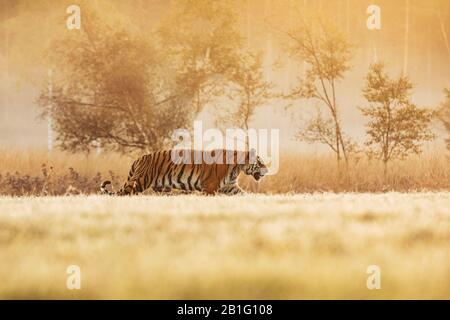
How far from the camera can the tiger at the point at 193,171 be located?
13.3 metres

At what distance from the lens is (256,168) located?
44.1ft

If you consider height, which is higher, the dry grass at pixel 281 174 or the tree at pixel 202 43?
the tree at pixel 202 43

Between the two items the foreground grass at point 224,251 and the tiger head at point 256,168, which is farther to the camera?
the tiger head at point 256,168

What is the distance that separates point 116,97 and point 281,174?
4.66 metres

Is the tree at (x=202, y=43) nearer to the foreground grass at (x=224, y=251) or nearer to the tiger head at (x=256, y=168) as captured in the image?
the tiger head at (x=256, y=168)

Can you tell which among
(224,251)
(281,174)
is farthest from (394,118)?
(224,251)

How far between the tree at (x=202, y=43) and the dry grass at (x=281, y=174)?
8.52ft

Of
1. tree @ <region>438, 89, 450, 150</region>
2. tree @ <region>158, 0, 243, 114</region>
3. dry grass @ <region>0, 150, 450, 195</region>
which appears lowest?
dry grass @ <region>0, 150, 450, 195</region>

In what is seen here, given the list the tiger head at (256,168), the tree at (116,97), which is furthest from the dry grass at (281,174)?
the tiger head at (256,168)

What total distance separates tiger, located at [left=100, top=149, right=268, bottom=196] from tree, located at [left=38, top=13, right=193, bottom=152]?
9.62 ft

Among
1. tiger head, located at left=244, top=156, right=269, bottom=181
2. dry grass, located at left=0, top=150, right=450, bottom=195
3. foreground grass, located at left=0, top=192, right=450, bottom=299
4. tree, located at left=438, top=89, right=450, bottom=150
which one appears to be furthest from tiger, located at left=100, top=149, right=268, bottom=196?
tree, located at left=438, top=89, right=450, bottom=150

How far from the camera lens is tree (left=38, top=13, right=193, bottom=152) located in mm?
16688

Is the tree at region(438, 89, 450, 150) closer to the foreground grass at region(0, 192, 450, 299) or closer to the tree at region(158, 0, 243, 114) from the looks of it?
the tree at region(158, 0, 243, 114)
